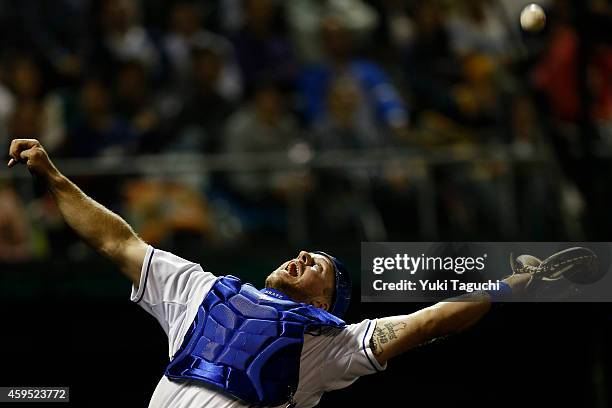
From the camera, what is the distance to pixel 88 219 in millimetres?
5488

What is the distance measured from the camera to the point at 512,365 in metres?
9.64

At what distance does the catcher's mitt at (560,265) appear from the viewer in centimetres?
513

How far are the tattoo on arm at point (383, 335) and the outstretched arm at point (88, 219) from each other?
113cm

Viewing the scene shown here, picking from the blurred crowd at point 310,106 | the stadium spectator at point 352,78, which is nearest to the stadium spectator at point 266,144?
the blurred crowd at point 310,106

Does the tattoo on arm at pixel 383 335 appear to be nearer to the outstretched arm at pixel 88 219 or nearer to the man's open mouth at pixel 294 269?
the man's open mouth at pixel 294 269

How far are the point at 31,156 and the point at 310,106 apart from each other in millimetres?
5143

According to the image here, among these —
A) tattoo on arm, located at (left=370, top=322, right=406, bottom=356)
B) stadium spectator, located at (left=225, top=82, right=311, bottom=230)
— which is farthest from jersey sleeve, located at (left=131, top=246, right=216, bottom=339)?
stadium spectator, located at (left=225, top=82, right=311, bottom=230)

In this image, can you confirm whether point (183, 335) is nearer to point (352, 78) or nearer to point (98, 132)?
point (98, 132)

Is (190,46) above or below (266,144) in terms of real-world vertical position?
above

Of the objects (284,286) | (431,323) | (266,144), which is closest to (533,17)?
(266,144)

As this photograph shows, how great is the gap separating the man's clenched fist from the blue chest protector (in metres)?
0.99

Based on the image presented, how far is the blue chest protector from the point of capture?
5121 mm

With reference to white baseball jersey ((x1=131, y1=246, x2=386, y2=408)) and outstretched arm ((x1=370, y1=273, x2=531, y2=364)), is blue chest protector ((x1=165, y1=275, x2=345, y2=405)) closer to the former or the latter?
white baseball jersey ((x1=131, y1=246, x2=386, y2=408))

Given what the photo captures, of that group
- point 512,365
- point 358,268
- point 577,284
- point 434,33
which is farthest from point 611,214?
point 577,284
